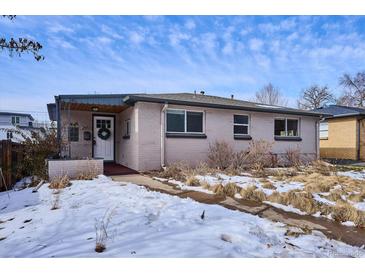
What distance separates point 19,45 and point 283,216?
5428 mm

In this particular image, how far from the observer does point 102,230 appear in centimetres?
317

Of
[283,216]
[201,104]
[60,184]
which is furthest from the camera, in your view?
[201,104]

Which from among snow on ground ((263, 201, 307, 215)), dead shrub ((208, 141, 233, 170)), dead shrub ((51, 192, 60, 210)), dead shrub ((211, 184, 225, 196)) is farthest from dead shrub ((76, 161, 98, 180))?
snow on ground ((263, 201, 307, 215))

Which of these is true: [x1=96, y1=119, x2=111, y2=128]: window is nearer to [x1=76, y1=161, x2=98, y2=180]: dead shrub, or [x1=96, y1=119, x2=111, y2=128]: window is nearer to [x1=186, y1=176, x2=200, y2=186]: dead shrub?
[x1=76, y1=161, x2=98, y2=180]: dead shrub

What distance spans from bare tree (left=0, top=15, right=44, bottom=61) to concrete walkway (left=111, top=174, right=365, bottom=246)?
3.76 m

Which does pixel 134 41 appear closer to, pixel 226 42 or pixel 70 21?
pixel 70 21

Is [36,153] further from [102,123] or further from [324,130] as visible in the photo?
[324,130]

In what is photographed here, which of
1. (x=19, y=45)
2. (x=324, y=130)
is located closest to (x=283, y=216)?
(x=19, y=45)

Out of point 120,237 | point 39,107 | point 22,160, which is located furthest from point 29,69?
point 39,107

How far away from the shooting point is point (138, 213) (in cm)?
388

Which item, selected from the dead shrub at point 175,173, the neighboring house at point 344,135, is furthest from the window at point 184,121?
the neighboring house at point 344,135

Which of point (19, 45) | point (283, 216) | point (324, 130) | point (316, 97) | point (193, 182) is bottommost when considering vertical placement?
point (283, 216)

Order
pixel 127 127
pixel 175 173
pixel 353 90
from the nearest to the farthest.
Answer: pixel 175 173 → pixel 127 127 → pixel 353 90
